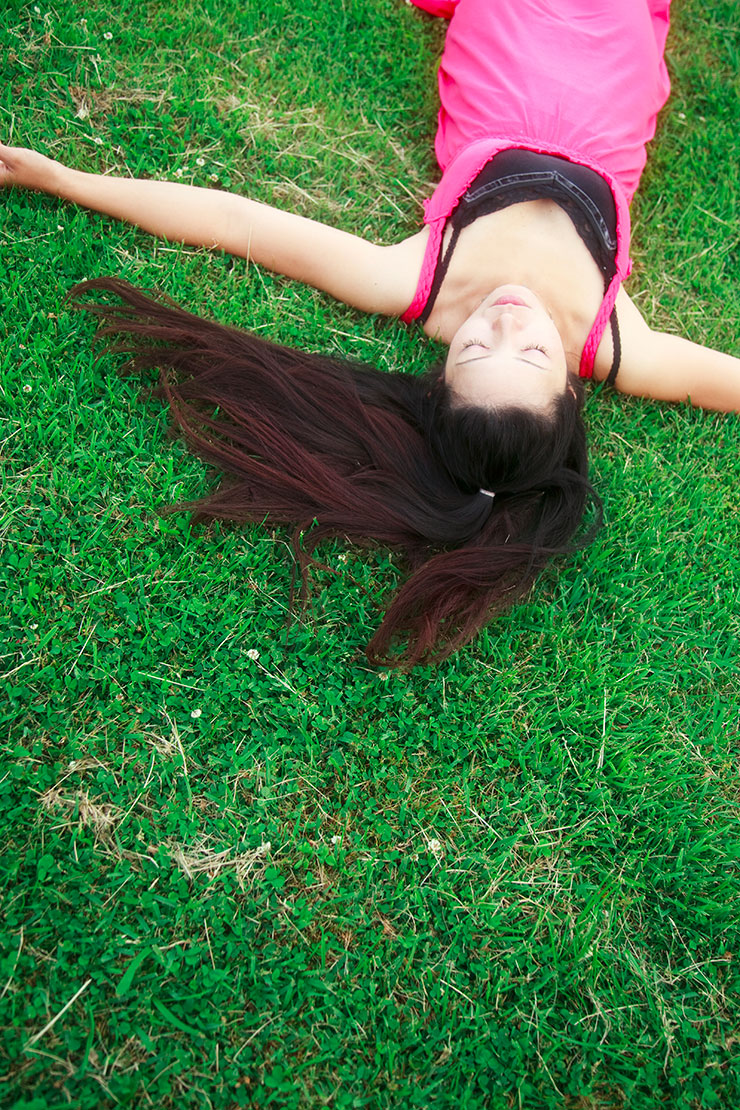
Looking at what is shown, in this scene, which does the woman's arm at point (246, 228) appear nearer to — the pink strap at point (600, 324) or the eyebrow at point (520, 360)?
the eyebrow at point (520, 360)

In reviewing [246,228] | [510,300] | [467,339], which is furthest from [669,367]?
[246,228]

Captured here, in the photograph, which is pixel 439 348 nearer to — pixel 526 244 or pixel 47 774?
pixel 526 244

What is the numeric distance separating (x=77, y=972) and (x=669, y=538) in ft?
8.97

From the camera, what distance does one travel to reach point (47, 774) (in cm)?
249

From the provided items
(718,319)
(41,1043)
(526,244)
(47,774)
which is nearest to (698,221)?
(718,319)

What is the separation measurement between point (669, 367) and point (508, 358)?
3.15 ft

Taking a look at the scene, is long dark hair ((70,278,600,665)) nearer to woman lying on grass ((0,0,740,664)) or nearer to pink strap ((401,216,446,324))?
woman lying on grass ((0,0,740,664))

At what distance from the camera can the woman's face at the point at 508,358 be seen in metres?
2.97

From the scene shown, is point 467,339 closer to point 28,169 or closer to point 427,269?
point 427,269

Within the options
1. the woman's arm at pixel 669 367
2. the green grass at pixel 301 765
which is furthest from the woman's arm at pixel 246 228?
the woman's arm at pixel 669 367

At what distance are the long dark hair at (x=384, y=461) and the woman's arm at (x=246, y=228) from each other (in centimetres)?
40

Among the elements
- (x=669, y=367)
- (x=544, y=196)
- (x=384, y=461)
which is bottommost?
(x=384, y=461)

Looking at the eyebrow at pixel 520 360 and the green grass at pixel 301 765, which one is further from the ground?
the eyebrow at pixel 520 360

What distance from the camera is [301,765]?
2.68 meters
